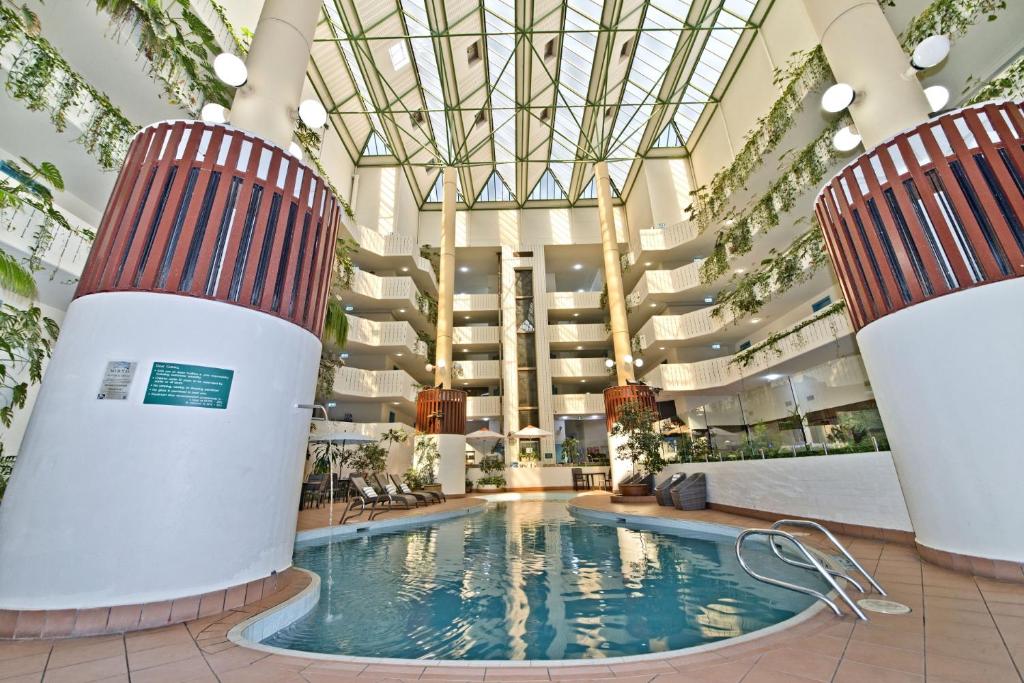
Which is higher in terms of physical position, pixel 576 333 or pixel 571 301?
pixel 571 301

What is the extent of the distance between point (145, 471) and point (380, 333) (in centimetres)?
1515

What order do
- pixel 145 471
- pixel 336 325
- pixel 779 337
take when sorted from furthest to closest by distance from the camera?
pixel 779 337
pixel 336 325
pixel 145 471

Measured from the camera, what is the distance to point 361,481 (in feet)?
33.2

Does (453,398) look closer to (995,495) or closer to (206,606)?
(206,606)

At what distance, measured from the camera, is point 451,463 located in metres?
15.1

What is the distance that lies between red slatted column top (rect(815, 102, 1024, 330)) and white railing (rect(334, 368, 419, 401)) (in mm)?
15584

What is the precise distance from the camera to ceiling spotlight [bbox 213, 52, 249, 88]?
15.5 feet

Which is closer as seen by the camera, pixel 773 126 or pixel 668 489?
pixel 668 489

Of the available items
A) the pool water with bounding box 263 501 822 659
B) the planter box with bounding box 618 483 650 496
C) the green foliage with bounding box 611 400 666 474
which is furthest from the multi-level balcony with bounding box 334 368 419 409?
the pool water with bounding box 263 501 822 659

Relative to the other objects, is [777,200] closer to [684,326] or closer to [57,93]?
[684,326]

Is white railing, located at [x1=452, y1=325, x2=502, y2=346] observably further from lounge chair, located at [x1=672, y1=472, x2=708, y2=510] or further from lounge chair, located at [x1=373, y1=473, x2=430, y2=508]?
lounge chair, located at [x1=672, y1=472, x2=708, y2=510]

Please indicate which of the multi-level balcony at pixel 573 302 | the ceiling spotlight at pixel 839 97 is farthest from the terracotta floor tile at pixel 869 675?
the multi-level balcony at pixel 573 302

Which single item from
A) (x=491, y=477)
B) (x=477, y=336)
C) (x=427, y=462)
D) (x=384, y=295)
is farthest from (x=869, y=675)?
(x=477, y=336)

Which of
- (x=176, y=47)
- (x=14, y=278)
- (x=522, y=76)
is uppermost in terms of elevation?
(x=522, y=76)
